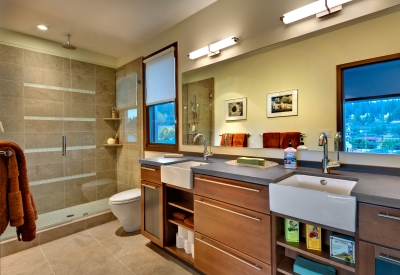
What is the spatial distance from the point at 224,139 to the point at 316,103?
3.00 ft

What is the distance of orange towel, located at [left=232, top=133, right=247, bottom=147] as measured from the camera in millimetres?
1967

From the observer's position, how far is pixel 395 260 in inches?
33.0

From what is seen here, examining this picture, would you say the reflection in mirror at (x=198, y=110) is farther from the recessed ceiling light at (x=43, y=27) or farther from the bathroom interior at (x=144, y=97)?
the recessed ceiling light at (x=43, y=27)

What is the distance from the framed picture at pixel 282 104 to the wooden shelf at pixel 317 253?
973 mm

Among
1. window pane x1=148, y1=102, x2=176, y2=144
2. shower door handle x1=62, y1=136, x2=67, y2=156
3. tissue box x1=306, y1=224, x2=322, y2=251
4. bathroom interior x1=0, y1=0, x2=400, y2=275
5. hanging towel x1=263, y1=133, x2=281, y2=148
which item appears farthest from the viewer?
shower door handle x1=62, y1=136, x2=67, y2=156

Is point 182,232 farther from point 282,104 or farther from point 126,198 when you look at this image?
point 282,104

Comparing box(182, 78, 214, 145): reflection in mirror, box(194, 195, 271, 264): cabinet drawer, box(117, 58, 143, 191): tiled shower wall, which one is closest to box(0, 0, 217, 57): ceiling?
box(117, 58, 143, 191): tiled shower wall

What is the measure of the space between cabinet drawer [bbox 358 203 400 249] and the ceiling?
2192 mm

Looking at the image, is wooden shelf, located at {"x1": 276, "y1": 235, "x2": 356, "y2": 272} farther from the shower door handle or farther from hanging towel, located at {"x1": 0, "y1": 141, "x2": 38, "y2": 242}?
the shower door handle

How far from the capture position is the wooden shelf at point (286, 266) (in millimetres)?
1192

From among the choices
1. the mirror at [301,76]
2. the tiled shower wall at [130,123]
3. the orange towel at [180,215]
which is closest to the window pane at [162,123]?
the tiled shower wall at [130,123]

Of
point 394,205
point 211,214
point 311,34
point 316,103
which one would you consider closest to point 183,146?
point 211,214

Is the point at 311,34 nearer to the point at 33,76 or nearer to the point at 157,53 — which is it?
the point at 157,53

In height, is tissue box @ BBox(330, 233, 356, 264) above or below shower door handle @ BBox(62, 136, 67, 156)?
below
